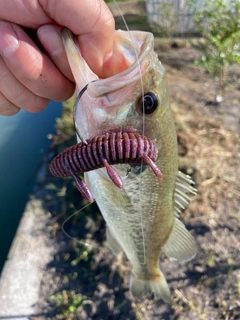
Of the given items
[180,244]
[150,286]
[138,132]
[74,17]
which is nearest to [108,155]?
[138,132]

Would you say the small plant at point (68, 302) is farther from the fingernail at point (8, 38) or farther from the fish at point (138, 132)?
the fingernail at point (8, 38)

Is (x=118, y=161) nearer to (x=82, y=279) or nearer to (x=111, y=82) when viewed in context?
(x=111, y=82)

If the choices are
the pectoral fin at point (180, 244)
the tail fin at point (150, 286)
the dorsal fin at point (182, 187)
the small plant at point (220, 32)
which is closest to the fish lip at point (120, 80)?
the dorsal fin at point (182, 187)

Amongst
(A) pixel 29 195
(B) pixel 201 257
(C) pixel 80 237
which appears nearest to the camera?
(B) pixel 201 257

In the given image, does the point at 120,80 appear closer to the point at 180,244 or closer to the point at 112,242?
the point at 180,244

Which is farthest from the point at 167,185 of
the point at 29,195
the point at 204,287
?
the point at 29,195
